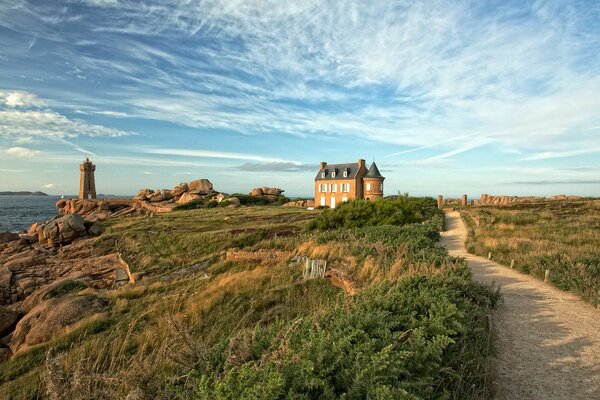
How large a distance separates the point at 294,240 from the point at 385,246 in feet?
17.1

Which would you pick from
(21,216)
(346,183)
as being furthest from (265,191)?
(21,216)

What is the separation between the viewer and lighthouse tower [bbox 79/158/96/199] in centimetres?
6181

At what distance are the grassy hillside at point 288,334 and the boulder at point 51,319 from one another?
0.71 meters

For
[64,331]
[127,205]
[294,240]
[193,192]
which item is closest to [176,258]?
[294,240]

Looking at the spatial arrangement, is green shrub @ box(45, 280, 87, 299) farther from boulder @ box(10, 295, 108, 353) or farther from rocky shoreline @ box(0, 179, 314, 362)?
boulder @ box(10, 295, 108, 353)

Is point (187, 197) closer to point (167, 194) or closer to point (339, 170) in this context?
point (167, 194)

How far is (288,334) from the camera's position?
386cm

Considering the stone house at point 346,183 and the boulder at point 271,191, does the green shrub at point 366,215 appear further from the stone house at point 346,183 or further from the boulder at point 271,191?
the boulder at point 271,191

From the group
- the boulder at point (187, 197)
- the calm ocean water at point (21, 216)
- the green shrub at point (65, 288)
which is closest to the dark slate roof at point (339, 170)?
the boulder at point (187, 197)

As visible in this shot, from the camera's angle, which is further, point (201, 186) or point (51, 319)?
point (201, 186)

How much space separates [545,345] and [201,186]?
55.3 m

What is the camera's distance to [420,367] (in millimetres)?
3445

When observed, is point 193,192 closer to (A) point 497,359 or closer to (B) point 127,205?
(B) point 127,205

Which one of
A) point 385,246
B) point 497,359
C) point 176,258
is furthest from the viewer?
point 176,258
